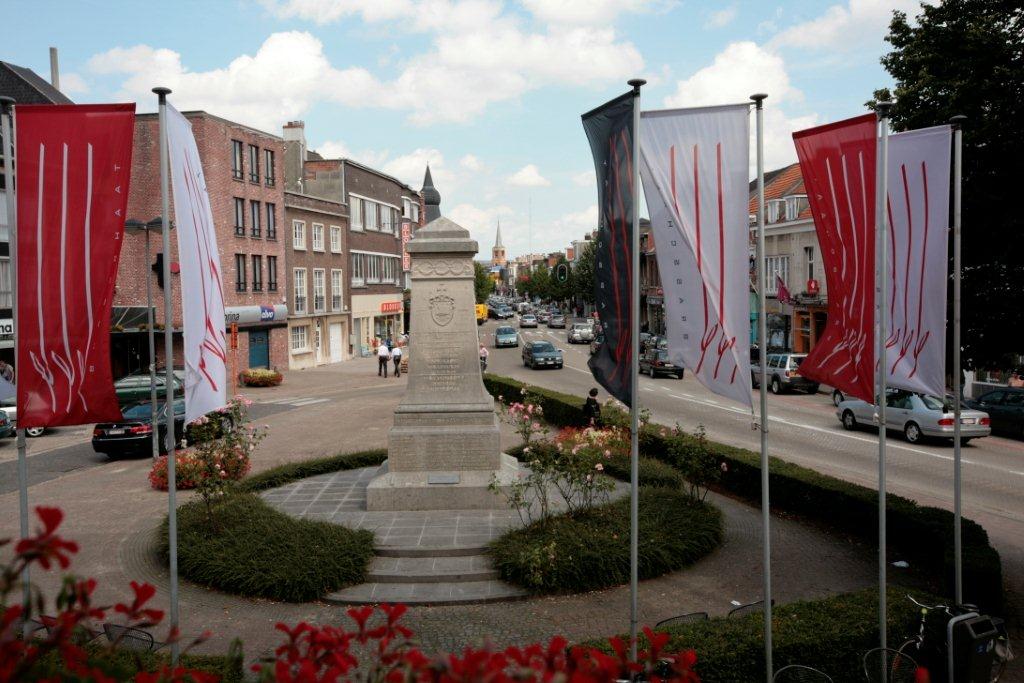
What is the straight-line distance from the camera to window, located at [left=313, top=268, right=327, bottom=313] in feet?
150

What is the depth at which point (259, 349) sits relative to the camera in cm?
4062

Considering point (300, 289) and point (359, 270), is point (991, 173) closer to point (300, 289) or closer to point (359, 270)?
point (300, 289)

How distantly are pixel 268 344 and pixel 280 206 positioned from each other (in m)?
7.37

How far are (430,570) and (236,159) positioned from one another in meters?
33.0

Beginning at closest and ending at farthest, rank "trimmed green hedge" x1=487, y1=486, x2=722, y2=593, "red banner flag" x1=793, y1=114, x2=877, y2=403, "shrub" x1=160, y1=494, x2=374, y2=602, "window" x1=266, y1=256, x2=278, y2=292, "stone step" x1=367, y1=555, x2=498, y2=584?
"red banner flag" x1=793, y1=114, x2=877, y2=403 < "shrub" x1=160, y1=494, x2=374, y2=602 < "trimmed green hedge" x1=487, y1=486, x2=722, y2=593 < "stone step" x1=367, y1=555, x2=498, y2=584 < "window" x1=266, y1=256, x2=278, y2=292

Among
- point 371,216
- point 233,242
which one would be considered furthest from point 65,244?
point 371,216

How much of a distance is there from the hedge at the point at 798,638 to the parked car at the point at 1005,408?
16.9m

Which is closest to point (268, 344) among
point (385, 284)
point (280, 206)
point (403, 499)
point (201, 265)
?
point (280, 206)

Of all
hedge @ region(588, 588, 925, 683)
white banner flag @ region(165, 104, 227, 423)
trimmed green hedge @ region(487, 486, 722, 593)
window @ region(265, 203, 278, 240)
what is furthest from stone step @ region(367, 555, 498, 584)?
window @ region(265, 203, 278, 240)

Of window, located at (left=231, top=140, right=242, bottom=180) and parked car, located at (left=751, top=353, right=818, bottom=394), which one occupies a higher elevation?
window, located at (left=231, top=140, right=242, bottom=180)

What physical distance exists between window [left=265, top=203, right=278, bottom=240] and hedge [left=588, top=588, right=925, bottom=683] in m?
37.5

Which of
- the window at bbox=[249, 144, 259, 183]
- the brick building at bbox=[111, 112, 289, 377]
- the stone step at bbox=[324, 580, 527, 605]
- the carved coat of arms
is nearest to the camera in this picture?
the stone step at bbox=[324, 580, 527, 605]

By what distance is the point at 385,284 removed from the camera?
5716cm

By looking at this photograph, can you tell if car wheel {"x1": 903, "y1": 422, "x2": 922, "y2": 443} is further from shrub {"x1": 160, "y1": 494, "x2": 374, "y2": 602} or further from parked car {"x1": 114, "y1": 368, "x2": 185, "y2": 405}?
parked car {"x1": 114, "y1": 368, "x2": 185, "y2": 405}
